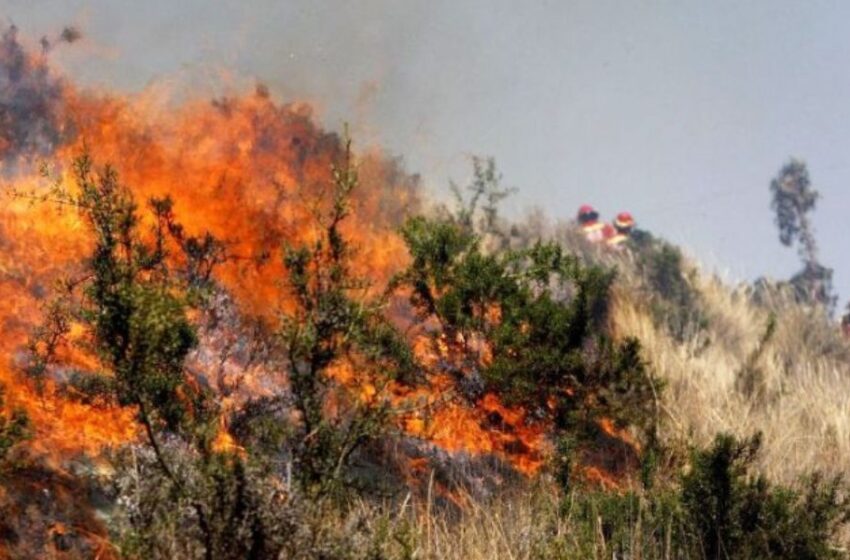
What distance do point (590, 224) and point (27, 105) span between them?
11144 millimetres

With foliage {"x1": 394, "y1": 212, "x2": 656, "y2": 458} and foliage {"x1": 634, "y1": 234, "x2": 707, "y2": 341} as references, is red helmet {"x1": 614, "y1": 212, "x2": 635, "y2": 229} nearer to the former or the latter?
foliage {"x1": 634, "y1": 234, "x2": 707, "y2": 341}

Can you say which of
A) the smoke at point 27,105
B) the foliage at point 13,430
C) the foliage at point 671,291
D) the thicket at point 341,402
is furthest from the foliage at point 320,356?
the foliage at point 671,291

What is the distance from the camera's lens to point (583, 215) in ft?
54.1

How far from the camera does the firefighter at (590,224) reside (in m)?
15.7

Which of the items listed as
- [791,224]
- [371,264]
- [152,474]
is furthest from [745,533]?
[791,224]

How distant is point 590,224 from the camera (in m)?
16.2

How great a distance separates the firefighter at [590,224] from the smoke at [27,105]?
33.5 feet

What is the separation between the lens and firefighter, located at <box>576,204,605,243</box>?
616 inches

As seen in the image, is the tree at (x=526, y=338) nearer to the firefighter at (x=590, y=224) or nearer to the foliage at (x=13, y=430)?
the foliage at (x=13, y=430)

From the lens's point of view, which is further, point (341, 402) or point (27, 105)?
point (27, 105)

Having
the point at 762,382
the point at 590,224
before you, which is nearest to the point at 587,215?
the point at 590,224

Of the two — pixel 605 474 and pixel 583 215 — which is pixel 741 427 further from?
pixel 583 215

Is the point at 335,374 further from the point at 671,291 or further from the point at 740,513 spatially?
the point at 671,291

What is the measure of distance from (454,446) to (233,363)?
Result: 2200 mm
